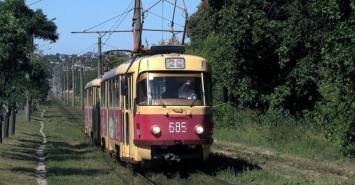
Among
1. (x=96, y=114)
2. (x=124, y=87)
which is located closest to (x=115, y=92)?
(x=124, y=87)

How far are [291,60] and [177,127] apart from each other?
13.7 metres

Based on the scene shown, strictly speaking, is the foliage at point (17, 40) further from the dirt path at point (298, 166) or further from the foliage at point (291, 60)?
the foliage at point (291, 60)

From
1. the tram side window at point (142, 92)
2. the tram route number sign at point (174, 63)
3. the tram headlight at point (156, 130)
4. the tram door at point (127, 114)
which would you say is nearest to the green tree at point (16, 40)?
the tram door at point (127, 114)

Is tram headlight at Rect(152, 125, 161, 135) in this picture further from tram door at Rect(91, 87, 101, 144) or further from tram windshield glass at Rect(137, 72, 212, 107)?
tram door at Rect(91, 87, 101, 144)

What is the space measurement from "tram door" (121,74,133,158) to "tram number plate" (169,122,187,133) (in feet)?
4.49

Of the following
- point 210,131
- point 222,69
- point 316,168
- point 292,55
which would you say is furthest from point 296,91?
point 210,131

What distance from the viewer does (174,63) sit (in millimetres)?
15438

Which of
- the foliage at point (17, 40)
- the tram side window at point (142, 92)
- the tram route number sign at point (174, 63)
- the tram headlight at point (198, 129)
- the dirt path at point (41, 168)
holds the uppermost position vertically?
the foliage at point (17, 40)

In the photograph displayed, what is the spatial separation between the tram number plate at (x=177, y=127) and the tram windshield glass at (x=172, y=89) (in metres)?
0.51

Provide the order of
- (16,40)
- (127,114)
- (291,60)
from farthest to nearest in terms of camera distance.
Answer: (291,60) < (16,40) < (127,114)

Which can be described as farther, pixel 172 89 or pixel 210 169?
pixel 210 169

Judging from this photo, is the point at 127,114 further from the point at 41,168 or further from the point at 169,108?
the point at 41,168

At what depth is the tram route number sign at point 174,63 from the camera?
50.6 ft

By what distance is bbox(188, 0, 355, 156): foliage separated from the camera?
17.1 metres
